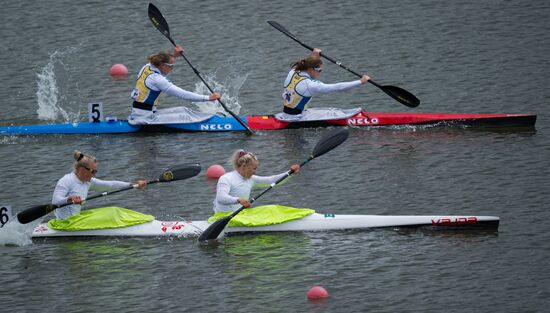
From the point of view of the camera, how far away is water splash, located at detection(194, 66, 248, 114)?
28.7 meters

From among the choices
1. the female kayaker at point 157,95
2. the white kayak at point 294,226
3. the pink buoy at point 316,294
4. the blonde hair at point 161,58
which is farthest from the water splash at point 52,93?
the pink buoy at point 316,294

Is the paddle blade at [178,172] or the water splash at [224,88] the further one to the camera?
the water splash at [224,88]

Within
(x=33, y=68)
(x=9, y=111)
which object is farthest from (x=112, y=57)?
(x=9, y=111)

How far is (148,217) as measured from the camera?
21.5 meters

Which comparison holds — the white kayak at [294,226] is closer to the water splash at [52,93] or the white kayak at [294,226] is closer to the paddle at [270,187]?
the paddle at [270,187]

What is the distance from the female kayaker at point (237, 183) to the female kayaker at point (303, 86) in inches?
223

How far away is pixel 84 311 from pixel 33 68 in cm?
1475

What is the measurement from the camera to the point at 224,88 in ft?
97.5

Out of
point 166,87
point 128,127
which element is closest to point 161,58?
point 166,87

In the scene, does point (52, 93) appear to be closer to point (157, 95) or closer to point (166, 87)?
point (157, 95)

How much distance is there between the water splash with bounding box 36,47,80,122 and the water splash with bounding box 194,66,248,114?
302cm

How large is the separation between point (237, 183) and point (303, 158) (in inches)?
177

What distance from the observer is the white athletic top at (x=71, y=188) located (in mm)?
20934

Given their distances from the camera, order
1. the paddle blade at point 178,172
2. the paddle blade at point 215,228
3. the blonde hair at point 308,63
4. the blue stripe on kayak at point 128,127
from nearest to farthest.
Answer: the paddle blade at point 215,228 < the paddle blade at point 178,172 < the blonde hair at point 308,63 < the blue stripe on kayak at point 128,127
